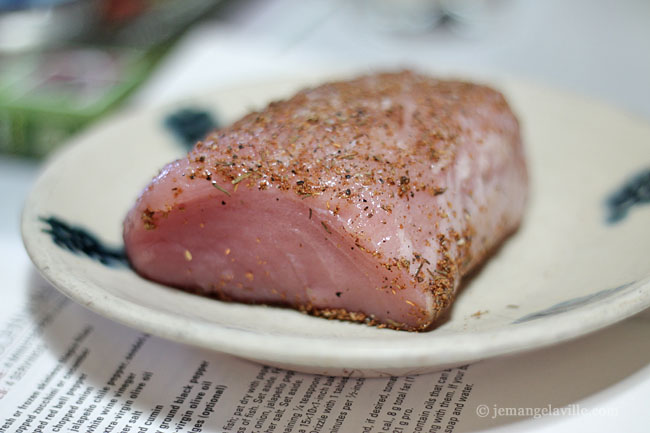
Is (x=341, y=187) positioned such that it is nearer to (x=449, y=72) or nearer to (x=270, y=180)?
(x=270, y=180)

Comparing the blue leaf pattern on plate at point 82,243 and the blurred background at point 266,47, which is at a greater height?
the blue leaf pattern on plate at point 82,243

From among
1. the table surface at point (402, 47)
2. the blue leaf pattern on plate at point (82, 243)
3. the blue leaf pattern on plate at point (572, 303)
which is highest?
the blue leaf pattern on plate at point (572, 303)

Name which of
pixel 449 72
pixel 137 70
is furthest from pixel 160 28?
pixel 449 72

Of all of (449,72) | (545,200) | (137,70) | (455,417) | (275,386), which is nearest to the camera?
(455,417)

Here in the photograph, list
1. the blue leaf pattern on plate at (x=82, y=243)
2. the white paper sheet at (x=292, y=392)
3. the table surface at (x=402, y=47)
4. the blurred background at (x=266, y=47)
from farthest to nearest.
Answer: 1. the table surface at (x=402, y=47)
2. the blurred background at (x=266, y=47)
3. the blue leaf pattern on plate at (x=82, y=243)
4. the white paper sheet at (x=292, y=392)

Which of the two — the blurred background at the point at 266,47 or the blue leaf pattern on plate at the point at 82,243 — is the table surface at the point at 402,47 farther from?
the blue leaf pattern on plate at the point at 82,243

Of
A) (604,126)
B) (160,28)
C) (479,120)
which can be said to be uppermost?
(479,120)

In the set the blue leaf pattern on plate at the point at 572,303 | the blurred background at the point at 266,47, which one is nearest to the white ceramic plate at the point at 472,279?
the blue leaf pattern on plate at the point at 572,303

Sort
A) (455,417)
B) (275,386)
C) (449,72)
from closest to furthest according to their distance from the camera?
(455,417) → (275,386) → (449,72)
